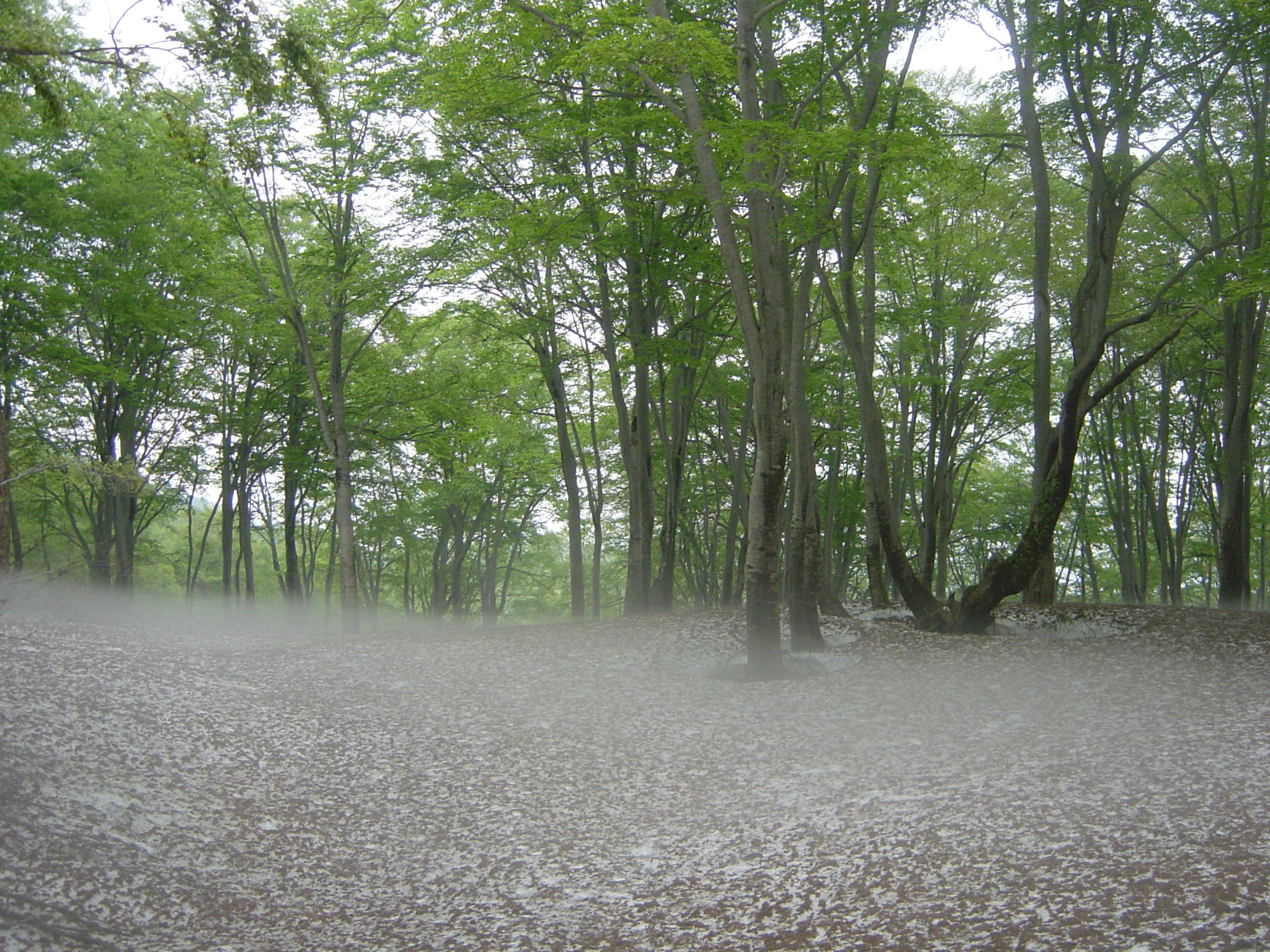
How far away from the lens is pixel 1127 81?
9.37 metres

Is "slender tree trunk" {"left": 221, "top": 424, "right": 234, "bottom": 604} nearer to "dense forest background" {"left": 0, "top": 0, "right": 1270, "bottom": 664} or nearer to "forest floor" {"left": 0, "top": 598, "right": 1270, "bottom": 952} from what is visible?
"dense forest background" {"left": 0, "top": 0, "right": 1270, "bottom": 664}

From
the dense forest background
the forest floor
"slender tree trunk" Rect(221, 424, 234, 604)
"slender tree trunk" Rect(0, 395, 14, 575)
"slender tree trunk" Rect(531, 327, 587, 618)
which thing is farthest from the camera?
"slender tree trunk" Rect(221, 424, 234, 604)

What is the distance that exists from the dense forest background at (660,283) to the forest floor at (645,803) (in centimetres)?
166

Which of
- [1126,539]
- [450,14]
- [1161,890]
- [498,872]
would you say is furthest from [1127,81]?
[1126,539]

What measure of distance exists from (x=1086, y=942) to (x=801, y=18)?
366 inches

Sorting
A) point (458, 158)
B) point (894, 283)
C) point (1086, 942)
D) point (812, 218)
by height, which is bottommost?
point (1086, 942)

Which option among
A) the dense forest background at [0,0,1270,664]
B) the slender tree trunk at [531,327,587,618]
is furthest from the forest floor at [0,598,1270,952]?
the slender tree trunk at [531,327,587,618]

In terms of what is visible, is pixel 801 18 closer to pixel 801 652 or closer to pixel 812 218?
pixel 812 218

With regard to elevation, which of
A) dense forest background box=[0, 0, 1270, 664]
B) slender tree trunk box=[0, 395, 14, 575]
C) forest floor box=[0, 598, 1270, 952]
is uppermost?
dense forest background box=[0, 0, 1270, 664]

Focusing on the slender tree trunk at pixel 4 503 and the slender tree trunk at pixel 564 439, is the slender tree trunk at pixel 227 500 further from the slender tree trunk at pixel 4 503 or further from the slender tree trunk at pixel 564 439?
the slender tree trunk at pixel 564 439

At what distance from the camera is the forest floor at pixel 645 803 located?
375cm

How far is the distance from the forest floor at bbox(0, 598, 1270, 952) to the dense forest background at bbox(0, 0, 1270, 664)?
5.44 ft

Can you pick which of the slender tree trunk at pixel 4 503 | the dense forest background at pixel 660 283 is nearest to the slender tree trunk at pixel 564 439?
the dense forest background at pixel 660 283

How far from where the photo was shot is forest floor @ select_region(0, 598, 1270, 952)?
3.75 meters
